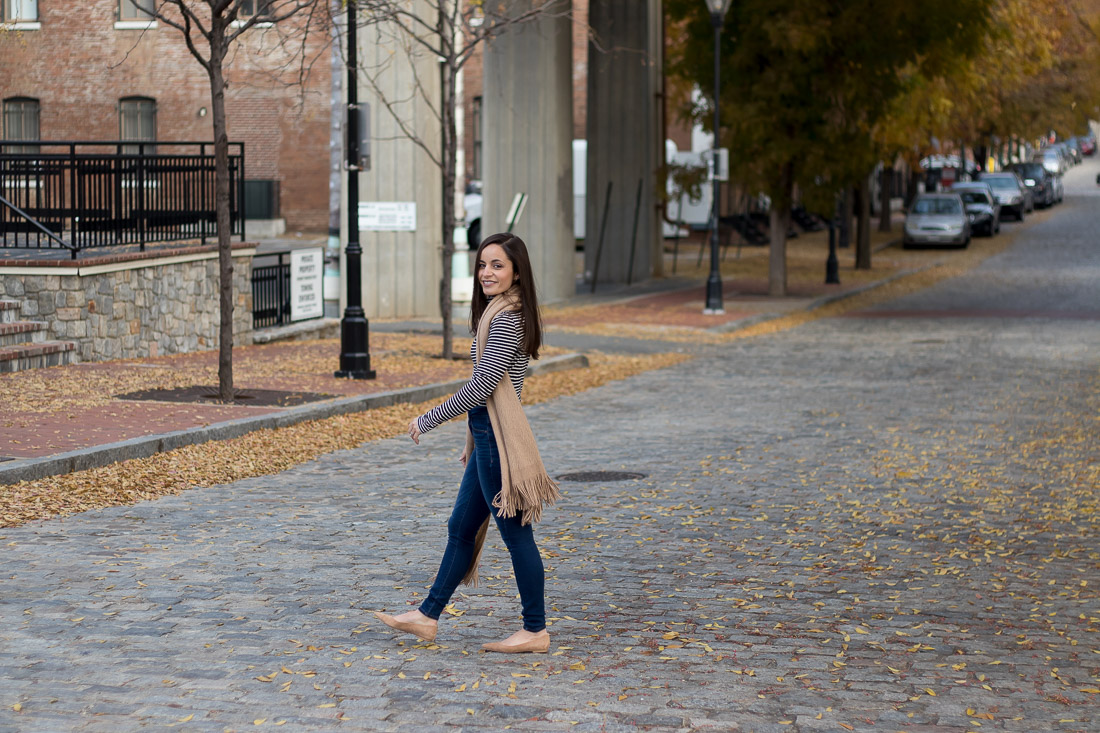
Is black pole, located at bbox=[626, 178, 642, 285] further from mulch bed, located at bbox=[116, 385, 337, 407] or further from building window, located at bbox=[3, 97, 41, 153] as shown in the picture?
building window, located at bbox=[3, 97, 41, 153]

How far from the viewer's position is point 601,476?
1039 centimetres

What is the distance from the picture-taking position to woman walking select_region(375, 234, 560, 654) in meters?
5.90

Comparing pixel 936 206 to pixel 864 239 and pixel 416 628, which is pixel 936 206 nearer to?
pixel 864 239

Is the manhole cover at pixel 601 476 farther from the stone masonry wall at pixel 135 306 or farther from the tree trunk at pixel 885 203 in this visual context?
the tree trunk at pixel 885 203

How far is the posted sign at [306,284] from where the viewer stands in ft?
63.2

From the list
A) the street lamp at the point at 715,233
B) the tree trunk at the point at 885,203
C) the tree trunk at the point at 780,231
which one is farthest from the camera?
the tree trunk at the point at 885,203

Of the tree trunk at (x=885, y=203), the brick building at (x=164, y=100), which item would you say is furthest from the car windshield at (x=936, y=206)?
the brick building at (x=164, y=100)

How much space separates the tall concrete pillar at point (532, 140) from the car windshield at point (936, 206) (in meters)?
20.9

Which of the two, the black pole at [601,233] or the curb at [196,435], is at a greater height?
the black pole at [601,233]

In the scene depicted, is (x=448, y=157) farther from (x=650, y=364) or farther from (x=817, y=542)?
(x=817, y=542)

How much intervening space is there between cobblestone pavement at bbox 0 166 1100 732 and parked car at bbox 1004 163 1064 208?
2304 inches

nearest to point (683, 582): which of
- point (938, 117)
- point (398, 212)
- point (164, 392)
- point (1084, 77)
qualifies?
point (164, 392)

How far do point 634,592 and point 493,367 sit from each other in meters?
1.76

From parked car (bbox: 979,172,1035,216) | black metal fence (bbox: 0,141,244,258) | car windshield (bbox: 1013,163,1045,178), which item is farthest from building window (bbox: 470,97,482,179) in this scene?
car windshield (bbox: 1013,163,1045,178)
